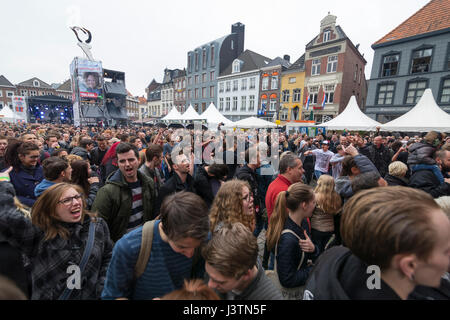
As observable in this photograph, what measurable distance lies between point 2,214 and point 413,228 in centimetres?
268

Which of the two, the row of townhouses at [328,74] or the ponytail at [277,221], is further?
the row of townhouses at [328,74]

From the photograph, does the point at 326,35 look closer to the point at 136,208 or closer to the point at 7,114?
the point at 136,208

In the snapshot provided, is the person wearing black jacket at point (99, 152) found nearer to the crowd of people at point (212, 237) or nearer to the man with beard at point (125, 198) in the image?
the crowd of people at point (212, 237)

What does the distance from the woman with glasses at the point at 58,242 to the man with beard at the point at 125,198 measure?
424mm

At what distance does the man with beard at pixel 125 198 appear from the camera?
2234mm

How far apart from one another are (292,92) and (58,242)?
28239 mm

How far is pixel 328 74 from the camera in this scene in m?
22.8

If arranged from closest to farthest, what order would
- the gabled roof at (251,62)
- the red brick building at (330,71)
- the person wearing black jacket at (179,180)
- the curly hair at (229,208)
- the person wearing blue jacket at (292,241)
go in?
1. the person wearing blue jacket at (292,241)
2. the curly hair at (229,208)
3. the person wearing black jacket at (179,180)
4. the red brick building at (330,71)
5. the gabled roof at (251,62)

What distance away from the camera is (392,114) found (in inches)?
745

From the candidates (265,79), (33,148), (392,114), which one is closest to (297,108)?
(265,79)

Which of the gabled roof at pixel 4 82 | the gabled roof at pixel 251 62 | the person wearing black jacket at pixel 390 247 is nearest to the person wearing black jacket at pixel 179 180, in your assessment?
the person wearing black jacket at pixel 390 247

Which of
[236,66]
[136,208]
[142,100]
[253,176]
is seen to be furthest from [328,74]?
[142,100]

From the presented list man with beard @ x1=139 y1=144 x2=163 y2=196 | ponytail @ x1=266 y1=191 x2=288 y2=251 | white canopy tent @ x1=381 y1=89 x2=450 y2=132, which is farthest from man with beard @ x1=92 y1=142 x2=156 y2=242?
white canopy tent @ x1=381 y1=89 x2=450 y2=132
